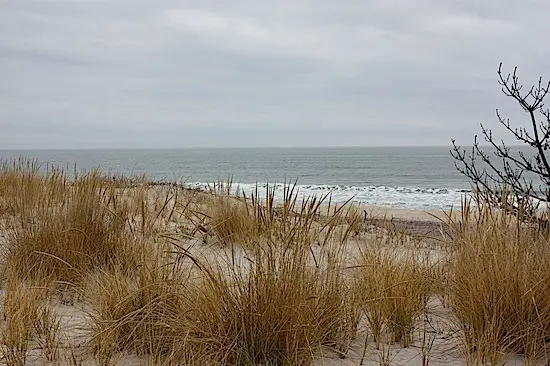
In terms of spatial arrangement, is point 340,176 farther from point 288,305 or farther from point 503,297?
point 288,305

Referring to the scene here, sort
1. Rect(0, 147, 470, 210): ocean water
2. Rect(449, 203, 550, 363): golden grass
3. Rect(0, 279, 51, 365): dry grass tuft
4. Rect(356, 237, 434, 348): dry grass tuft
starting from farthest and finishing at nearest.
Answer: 1. Rect(0, 147, 470, 210): ocean water
2. Rect(356, 237, 434, 348): dry grass tuft
3. Rect(449, 203, 550, 363): golden grass
4. Rect(0, 279, 51, 365): dry grass tuft

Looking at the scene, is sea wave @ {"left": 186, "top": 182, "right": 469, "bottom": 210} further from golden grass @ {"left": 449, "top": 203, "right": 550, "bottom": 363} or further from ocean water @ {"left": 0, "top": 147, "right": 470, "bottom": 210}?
golden grass @ {"left": 449, "top": 203, "right": 550, "bottom": 363}

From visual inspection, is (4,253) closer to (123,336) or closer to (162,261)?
(162,261)

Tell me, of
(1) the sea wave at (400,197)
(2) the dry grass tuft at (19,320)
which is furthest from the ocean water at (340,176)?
(2) the dry grass tuft at (19,320)

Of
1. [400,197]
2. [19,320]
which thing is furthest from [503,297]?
[400,197]

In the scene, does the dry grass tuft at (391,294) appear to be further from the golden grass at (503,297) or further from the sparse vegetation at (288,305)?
the golden grass at (503,297)

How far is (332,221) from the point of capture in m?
3.08

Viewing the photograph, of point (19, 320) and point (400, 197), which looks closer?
point (19, 320)

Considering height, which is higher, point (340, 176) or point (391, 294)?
point (391, 294)

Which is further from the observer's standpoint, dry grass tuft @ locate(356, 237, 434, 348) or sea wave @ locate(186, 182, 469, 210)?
sea wave @ locate(186, 182, 469, 210)

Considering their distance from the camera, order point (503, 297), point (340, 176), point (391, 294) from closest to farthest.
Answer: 1. point (503, 297)
2. point (391, 294)
3. point (340, 176)

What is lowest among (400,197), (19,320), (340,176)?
(400,197)

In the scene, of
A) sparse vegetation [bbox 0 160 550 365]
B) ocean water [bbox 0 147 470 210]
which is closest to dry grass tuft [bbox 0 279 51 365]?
sparse vegetation [bbox 0 160 550 365]

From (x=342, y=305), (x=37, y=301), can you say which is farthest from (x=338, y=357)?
(x=37, y=301)
